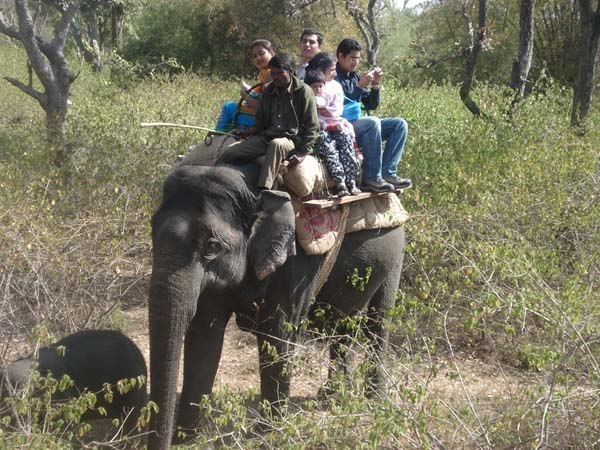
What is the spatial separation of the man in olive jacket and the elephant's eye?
1.64ft

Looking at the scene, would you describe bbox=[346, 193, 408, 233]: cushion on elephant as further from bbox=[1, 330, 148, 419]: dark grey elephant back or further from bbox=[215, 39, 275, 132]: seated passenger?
bbox=[1, 330, 148, 419]: dark grey elephant back

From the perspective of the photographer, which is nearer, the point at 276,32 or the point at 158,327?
the point at 158,327

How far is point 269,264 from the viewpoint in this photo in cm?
411

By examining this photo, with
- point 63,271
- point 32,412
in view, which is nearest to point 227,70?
point 63,271

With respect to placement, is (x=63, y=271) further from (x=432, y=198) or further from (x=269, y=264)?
(x=432, y=198)

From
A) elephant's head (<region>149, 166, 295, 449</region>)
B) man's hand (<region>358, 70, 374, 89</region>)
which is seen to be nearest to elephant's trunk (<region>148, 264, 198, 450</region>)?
elephant's head (<region>149, 166, 295, 449</region>)

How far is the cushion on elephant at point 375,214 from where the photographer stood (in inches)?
198

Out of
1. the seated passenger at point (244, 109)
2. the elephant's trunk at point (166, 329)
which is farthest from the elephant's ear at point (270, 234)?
the seated passenger at point (244, 109)

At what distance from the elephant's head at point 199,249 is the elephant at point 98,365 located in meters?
0.57

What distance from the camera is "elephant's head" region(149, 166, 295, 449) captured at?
370 cm

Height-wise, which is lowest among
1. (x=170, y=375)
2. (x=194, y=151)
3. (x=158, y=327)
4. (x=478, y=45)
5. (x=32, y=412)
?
(x=32, y=412)

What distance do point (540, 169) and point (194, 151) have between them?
3.95m

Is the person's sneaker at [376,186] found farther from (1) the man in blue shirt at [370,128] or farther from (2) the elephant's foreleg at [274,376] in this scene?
(2) the elephant's foreleg at [274,376]

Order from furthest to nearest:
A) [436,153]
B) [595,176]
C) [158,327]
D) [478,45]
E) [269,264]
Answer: [478,45] → [436,153] → [595,176] → [269,264] → [158,327]
